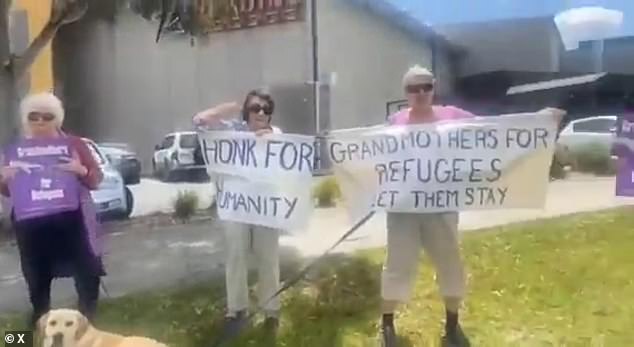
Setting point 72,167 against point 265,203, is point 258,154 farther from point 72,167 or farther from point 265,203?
point 72,167

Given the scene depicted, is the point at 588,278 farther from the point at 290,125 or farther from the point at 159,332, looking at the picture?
the point at 159,332

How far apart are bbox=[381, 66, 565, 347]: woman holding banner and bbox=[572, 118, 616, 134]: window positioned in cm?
31

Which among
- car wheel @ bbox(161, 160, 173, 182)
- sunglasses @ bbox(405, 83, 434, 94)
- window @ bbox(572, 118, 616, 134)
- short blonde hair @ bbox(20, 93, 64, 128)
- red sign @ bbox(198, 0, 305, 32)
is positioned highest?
red sign @ bbox(198, 0, 305, 32)

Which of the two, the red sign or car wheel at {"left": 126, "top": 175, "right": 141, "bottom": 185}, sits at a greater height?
the red sign

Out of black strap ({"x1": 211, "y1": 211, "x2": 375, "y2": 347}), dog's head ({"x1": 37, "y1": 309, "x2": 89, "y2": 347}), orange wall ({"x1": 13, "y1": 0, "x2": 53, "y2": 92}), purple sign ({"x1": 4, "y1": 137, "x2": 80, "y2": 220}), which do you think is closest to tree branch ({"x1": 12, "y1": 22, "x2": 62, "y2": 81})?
orange wall ({"x1": 13, "y1": 0, "x2": 53, "y2": 92})

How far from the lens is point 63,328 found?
2.48 m

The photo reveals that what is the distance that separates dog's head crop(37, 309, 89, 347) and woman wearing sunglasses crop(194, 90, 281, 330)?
1.38ft

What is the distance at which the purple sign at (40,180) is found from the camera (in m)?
2.40

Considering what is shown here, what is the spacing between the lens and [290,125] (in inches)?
94.2

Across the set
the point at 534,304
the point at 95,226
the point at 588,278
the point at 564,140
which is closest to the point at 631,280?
the point at 588,278

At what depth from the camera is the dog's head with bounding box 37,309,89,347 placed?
2.47m

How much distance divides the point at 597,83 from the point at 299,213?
34.8 inches

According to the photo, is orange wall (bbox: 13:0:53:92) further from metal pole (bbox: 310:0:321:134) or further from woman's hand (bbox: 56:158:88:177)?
metal pole (bbox: 310:0:321:134)

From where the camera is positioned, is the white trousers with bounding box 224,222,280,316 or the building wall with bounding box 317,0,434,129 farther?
the white trousers with bounding box 224,222,280,316
